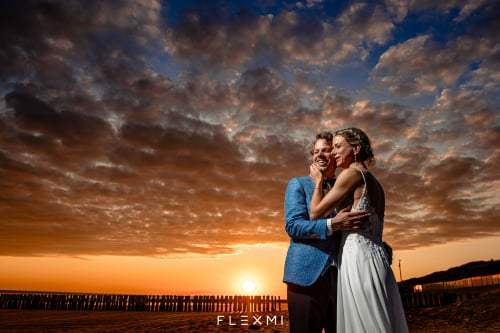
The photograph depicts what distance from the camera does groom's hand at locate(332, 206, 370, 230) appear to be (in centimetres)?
265

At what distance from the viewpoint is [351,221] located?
2682mm

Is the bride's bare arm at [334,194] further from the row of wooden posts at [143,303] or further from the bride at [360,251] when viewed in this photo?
the row of wooden posts at [143,303]

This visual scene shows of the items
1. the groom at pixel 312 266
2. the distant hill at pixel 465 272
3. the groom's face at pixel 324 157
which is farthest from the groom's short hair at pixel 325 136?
the distant hill at pixel 465 272

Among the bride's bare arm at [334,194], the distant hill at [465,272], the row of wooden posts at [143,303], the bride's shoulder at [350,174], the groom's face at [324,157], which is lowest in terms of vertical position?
the row of wooden posts at [143,303]

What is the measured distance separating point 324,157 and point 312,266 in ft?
3.22

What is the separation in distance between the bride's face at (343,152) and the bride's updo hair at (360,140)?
37 mm

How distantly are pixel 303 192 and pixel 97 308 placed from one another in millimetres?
28088

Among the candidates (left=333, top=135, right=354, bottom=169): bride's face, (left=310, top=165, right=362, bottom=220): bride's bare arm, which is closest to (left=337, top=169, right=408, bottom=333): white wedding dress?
(left=310, top=165, right=362, bottom=220): bride's bare arm

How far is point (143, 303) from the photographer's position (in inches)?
987

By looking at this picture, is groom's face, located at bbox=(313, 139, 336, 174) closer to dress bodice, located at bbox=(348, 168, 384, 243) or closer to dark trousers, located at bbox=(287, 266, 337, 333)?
dress bodice, located at bbox=(348, 168, 384, 243)

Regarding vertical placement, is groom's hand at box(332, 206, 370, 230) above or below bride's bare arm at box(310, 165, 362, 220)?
below

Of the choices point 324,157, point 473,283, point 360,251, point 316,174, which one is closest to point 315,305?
point 360,251

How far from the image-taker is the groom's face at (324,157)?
10.0 ft

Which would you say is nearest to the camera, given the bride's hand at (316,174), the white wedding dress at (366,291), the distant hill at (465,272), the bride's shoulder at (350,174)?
the white wedding dress at (366,291)
